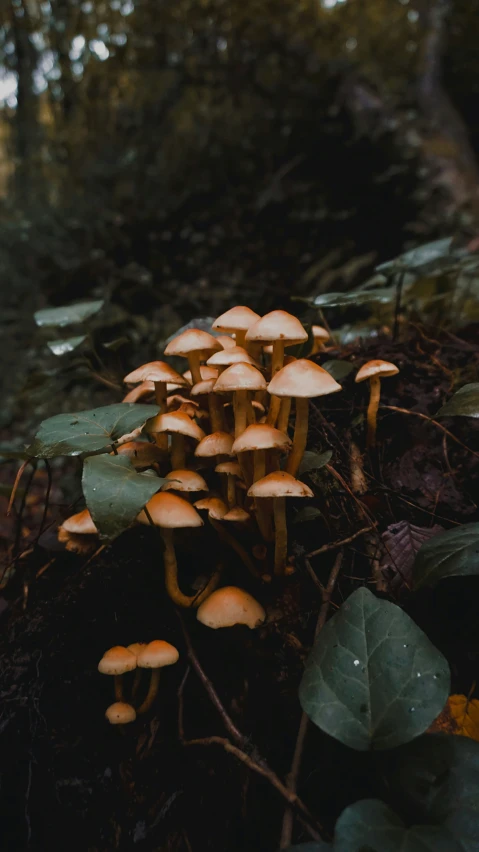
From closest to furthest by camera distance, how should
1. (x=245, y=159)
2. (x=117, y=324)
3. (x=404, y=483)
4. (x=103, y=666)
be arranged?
(x=103, y=666) → (x=404, y=483) → (x=117, y=324) → (x=245, y=159)

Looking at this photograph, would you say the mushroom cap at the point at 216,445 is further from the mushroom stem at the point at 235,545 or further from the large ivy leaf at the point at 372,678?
the large ivy leaf at the point at 372,678

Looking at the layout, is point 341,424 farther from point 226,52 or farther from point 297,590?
point 226,52

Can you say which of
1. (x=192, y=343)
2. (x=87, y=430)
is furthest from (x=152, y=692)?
(x=192, y=343)

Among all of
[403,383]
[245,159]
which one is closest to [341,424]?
[403,383]

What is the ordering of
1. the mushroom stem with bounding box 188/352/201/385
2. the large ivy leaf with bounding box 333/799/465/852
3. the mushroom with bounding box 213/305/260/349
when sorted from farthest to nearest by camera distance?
the mushroom stem with bounding box 188/352/201/385
the mushroom with bounding box 213/305/260/349
the large ivy leaf with bounding box 333/799/465/852

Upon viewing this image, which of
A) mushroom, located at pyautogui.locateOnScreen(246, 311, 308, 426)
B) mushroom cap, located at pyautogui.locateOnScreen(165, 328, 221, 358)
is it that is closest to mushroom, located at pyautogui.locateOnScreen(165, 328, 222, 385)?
mushroom cap, located at pyautogui.locateOnScreen(165, 328, 221, 358)

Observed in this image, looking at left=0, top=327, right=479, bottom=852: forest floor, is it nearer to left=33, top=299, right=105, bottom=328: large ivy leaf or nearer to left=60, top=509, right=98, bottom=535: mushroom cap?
left=60, top=509, right=98, bottom=535: mushroom cap

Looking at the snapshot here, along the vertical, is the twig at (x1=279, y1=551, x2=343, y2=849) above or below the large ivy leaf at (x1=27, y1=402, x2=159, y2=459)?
below
